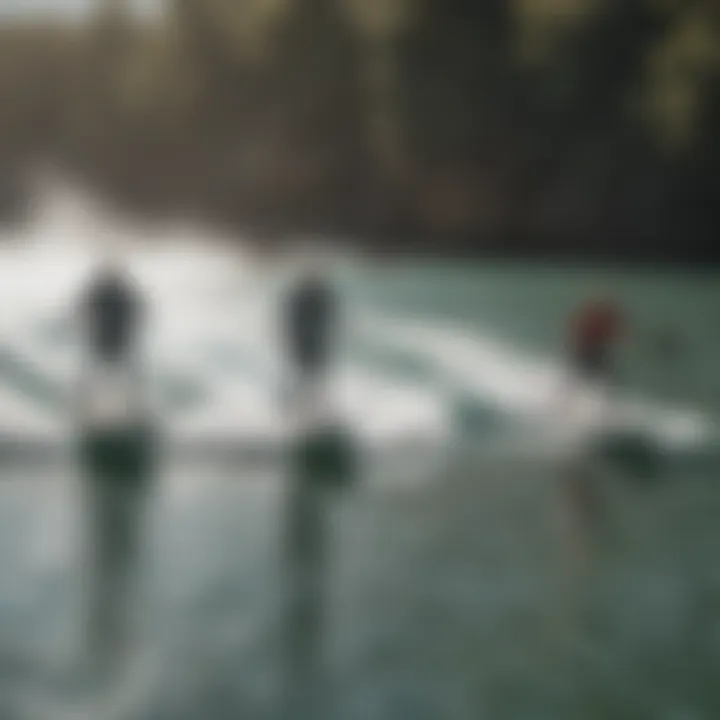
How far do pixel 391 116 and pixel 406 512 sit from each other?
1.85 ft

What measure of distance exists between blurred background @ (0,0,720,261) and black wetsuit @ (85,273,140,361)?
0.12 m

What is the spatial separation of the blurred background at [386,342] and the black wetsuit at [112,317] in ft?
0.09

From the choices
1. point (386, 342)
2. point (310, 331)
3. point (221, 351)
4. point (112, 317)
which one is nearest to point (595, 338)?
point (386, 342)

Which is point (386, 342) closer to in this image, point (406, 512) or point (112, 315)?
point (406, 512)

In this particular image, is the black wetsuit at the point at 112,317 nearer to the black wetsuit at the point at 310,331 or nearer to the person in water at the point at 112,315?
the person in water at the point at 112,315

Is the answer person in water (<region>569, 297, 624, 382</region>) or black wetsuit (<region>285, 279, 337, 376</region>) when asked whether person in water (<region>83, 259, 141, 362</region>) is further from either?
person in water (<region>569, 297, 624, 382</region>)

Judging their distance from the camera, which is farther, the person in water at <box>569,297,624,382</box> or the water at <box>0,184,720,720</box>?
the person in water at <box>569,297,624,382</box>

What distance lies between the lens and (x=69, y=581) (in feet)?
5.61

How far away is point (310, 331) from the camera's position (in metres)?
1.76

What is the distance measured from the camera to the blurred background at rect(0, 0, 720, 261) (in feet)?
5.71

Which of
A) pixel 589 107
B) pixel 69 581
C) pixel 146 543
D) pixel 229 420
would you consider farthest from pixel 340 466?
pixel 589 107

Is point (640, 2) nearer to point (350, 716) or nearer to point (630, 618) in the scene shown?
point (630, 618)

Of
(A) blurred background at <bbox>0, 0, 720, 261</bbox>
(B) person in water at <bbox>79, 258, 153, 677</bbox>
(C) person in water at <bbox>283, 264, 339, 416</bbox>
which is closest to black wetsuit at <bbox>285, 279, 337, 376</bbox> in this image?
(C) person in water at <bbox>283, 264, 339, 416</bbox>

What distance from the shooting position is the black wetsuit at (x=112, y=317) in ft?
A: 5.68
